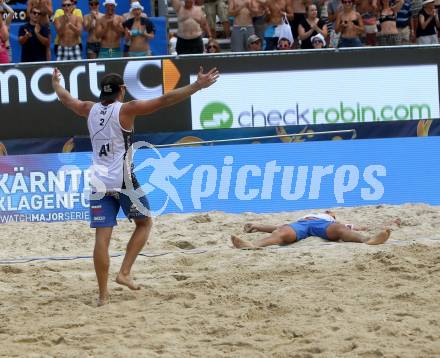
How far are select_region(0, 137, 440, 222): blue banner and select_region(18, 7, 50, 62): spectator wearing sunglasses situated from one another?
302 centimetres

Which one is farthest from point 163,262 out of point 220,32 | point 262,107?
point 220,32

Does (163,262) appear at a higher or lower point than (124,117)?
lower

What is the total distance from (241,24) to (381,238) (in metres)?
7.49

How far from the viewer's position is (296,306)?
716 cm

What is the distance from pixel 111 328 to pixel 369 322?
1760 millimetres

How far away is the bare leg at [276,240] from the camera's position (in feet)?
32.7

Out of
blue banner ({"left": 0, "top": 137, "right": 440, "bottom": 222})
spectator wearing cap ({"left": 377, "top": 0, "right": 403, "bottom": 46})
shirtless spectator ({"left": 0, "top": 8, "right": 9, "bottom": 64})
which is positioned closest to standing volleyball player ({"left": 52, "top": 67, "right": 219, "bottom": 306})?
blue banner ({"left": 0, "top": 137, "right": 440, "bottom": 222})

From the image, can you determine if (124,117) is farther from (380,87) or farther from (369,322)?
(380,87)

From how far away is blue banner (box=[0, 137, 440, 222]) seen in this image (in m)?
13.2

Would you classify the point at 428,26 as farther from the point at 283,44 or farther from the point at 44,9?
the point at 44,9

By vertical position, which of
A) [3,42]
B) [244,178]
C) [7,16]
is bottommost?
Answer: [244,178]

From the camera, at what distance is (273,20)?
53.9ft

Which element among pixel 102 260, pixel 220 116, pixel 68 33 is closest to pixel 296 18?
pixel 220 116

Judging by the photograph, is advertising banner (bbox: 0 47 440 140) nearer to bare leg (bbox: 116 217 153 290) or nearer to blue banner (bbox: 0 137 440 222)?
blue banner (bbox: 0 137 440 222)
